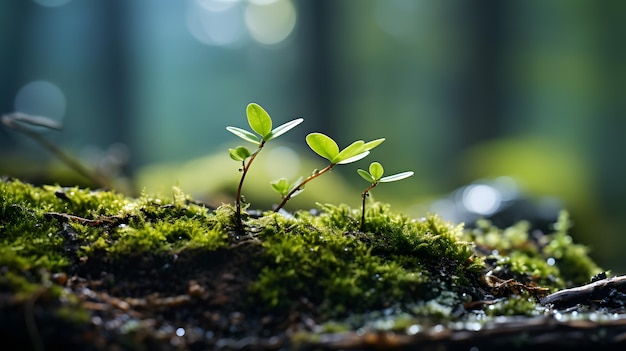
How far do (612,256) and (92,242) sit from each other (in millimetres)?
7649

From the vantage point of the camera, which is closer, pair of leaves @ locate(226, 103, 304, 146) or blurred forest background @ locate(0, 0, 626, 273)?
pair of leaves @ locate(226, 103, 304, 146)

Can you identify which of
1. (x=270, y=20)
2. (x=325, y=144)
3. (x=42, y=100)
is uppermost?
(x=270, y=20)

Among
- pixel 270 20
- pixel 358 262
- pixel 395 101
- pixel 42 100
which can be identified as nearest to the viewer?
pixel 358 262

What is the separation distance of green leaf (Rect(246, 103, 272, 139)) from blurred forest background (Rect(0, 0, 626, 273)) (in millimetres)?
682

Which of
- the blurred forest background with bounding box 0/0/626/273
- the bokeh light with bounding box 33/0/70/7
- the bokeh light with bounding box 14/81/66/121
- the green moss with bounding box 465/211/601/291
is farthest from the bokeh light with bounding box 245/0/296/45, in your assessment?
the green moss with bounding box 465/211/601/291

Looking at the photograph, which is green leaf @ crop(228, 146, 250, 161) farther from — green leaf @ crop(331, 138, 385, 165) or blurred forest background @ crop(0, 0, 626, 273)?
blurred forest background @ crop(0, 0, 626, 273)

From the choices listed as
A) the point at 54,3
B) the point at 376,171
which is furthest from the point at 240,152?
the point at 54,3

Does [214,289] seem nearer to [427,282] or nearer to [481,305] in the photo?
[427,282]

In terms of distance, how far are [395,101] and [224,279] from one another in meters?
29.3

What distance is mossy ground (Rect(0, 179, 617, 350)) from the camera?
135 centimetres

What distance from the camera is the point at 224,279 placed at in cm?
162

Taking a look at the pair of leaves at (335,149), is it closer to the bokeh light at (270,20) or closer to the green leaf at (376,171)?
the green leaf at (376,171)

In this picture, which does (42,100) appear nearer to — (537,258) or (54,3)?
(54,3)

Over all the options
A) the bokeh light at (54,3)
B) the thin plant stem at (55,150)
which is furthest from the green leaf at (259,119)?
the bokeh light at (54,3)
